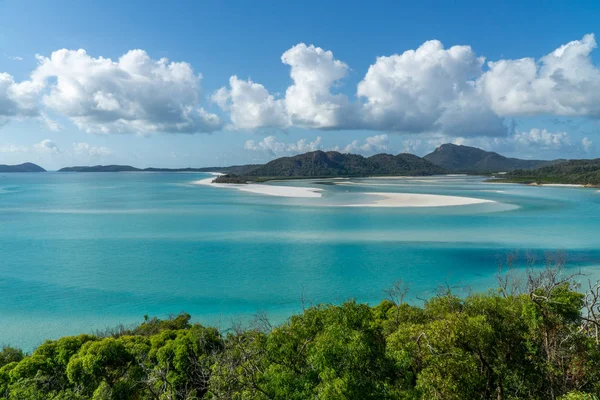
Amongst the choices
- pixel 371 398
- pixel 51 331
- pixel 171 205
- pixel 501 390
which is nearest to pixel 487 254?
pixel 501 390

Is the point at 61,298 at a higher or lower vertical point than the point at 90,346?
lower

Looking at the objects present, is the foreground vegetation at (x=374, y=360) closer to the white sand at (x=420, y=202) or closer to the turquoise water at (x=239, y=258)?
the turquoise water at (x=239, y=258)

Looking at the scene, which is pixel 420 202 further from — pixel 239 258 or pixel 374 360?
pixel 374 360

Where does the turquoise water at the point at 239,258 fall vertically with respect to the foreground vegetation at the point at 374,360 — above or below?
below

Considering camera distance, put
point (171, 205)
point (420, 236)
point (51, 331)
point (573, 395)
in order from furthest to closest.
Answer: point (171, 205)
point (420, 236)
point (51, 331)
point (573, 395)

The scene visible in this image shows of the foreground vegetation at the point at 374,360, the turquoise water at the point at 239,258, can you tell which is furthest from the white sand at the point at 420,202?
the foreground vegetation at the point at 374,360

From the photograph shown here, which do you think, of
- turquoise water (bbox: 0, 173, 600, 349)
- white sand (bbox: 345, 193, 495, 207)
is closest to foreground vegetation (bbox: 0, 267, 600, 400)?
turquoise water (bbox: 0, 173, 600, 349)

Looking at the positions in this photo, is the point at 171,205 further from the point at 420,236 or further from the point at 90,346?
the point at 90,346
